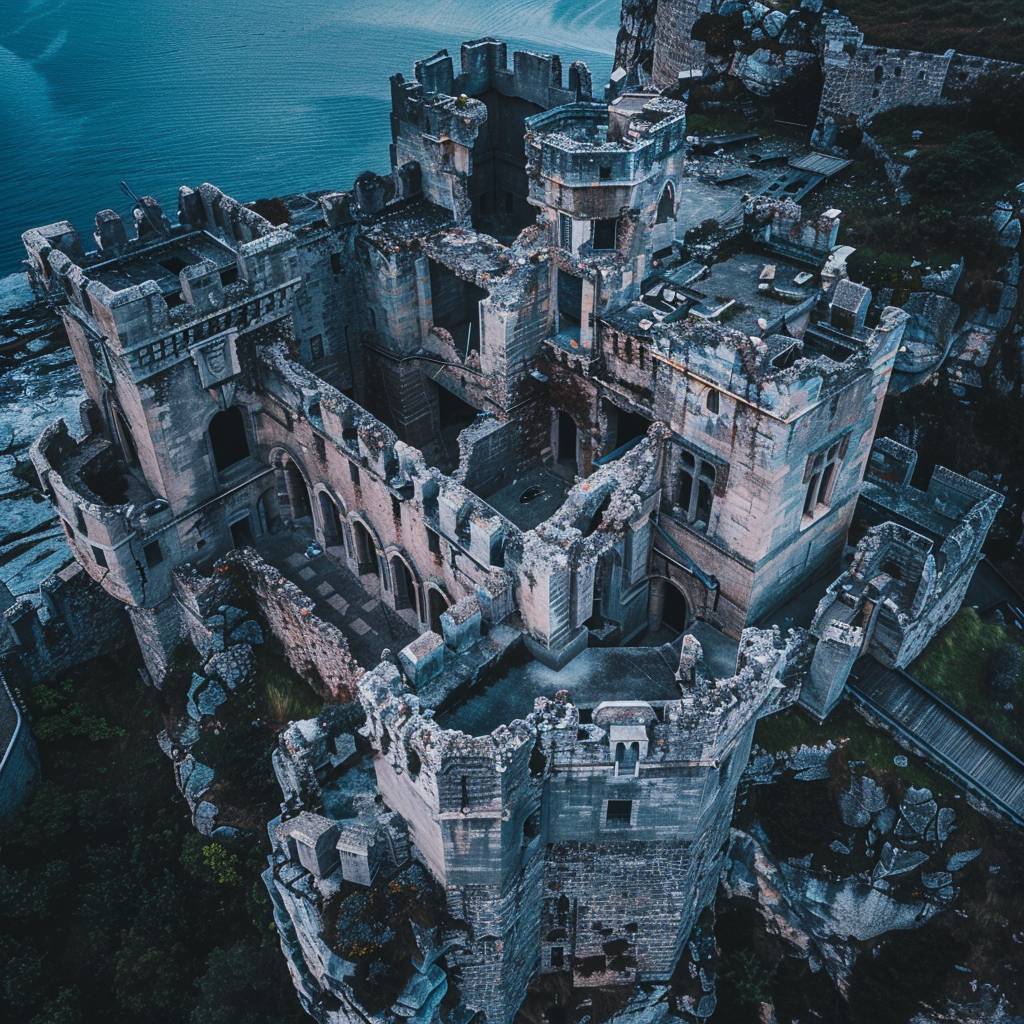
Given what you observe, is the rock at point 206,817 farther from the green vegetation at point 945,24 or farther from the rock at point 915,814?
the green vegetation at point 945,24

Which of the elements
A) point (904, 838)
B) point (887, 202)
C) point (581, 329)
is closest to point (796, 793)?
point (904, 838)

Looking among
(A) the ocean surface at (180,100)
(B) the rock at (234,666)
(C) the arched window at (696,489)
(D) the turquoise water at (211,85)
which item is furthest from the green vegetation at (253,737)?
(D) the turquoise water at (211,85)

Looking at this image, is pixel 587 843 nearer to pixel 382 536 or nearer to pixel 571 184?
pixel 382 536

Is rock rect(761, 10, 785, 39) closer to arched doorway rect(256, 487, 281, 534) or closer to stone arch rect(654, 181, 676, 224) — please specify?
stone arch rect(654, 181, 676, 224)

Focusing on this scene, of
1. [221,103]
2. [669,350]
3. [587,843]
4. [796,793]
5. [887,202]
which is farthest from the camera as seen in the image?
[221,103]

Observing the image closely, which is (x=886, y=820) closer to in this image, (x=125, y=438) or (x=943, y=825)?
(x=943, y=825)

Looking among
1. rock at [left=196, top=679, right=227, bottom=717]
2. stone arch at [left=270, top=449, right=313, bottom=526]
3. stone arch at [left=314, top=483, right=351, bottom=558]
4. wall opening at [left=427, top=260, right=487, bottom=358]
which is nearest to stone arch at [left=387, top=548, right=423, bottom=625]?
stone arch at [left=314, top=483, right=351, bottom=558]

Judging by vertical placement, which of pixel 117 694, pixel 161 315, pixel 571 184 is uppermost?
pixel 571 184
